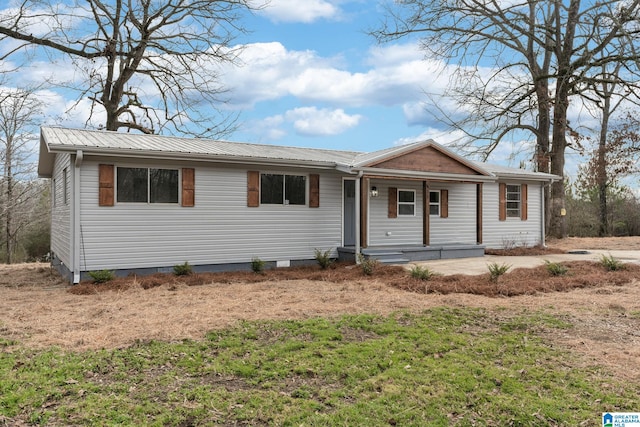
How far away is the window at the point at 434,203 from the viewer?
47.5 ft

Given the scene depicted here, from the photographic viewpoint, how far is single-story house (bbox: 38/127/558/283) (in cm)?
947

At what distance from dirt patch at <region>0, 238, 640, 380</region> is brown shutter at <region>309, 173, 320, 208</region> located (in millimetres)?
2286

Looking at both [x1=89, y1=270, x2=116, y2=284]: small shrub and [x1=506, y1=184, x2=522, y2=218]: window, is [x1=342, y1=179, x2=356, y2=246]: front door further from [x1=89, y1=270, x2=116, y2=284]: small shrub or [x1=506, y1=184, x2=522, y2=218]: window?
[x1=506, y1=184, x2=522, y2=218]: window

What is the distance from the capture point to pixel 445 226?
14672 mm

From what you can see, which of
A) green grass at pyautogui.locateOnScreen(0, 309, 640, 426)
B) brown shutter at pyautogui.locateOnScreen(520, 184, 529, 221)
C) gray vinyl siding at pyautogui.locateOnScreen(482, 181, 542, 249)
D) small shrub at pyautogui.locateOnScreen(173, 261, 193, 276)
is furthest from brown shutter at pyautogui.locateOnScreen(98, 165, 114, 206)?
brown shutter at pyautogui.locateOnScreen(520, 184, 529, 221)

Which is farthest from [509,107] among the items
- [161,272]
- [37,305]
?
[37,305]

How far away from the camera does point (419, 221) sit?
14.1m

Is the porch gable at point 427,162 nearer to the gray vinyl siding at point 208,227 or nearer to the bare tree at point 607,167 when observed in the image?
the gray vinyl siding at point 208,227

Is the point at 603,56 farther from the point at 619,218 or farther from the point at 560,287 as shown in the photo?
the point at 560,287

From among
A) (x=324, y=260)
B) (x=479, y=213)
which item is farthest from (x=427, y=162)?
(x=324, y=260)

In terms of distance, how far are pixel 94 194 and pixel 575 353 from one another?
8.74 metres

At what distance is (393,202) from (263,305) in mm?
7430

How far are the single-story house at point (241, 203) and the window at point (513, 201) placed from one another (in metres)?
1.09

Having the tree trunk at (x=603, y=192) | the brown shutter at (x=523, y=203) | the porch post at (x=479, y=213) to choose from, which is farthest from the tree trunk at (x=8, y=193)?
the tree trunk at (x=603, y=192)
